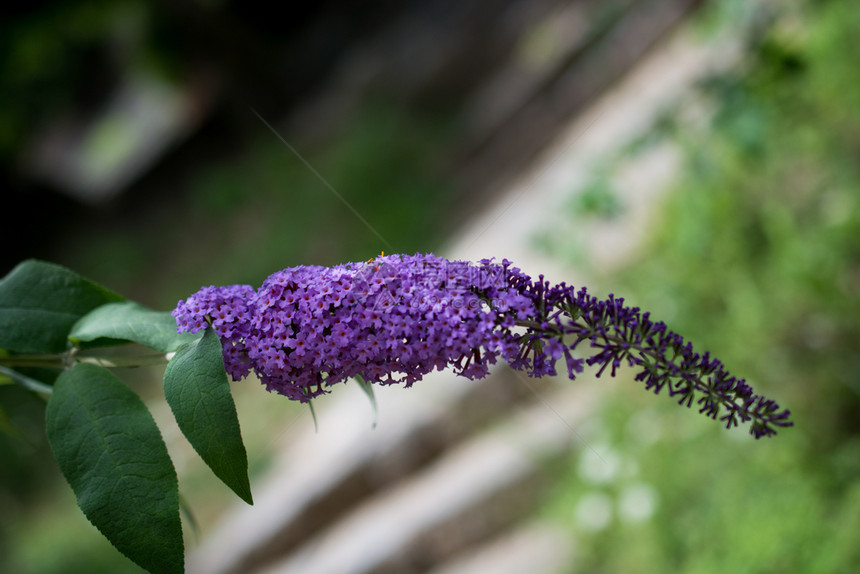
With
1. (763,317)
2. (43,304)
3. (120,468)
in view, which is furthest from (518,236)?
(120,468)

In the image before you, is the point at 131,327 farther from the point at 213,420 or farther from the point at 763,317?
the point at 763,317

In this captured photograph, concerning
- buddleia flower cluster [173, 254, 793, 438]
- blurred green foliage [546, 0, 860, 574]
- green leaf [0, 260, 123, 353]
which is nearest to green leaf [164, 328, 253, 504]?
buddleia flower cluster [173, 254, 793, 438]

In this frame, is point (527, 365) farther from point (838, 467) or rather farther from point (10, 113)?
point (10, 113)

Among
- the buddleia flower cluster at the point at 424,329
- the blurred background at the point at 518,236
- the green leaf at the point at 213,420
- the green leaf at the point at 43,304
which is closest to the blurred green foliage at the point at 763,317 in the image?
the blurred background at the point at 518,236

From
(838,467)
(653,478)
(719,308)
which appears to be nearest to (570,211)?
(719,308)

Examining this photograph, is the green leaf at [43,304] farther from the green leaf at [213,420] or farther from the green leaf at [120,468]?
the green leaf at [213,420]
